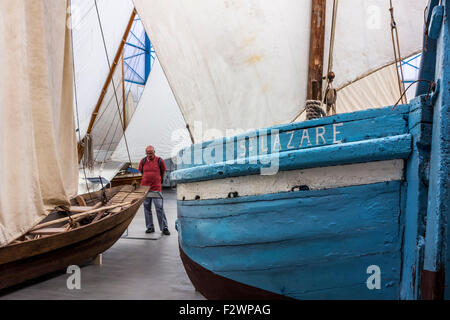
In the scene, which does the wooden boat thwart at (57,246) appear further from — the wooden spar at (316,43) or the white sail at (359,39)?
the white sail at (359,39)

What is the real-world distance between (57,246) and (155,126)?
799 cm

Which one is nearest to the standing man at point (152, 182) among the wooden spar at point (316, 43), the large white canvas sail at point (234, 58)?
the large white canvas sail at point (234, 58)

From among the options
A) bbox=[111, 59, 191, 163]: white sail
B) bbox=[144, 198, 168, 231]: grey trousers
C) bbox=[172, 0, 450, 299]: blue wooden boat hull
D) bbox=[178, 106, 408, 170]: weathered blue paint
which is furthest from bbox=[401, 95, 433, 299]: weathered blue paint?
bbox=[111, 59, 191, 163]: white sail

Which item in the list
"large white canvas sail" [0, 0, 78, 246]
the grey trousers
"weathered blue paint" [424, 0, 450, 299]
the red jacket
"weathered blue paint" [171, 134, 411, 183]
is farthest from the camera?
the red jacket

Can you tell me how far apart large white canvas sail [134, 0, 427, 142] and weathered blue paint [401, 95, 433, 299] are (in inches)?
104

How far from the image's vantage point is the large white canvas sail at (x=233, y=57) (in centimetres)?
417

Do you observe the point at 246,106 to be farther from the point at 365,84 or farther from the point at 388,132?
the point at 365,84

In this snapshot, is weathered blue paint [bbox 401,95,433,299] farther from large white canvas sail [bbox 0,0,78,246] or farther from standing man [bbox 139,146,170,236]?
standing man [bbox 139,146,170,236]

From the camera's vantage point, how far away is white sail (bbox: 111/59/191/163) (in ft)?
35.5

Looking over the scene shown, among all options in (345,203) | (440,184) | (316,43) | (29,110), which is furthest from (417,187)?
(316,43)

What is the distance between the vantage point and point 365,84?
6.46 meters

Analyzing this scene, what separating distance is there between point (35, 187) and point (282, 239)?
1994mm

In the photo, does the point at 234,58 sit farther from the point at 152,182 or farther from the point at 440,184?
the point at 440,184

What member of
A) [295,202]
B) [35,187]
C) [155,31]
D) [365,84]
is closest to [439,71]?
[295,202]
